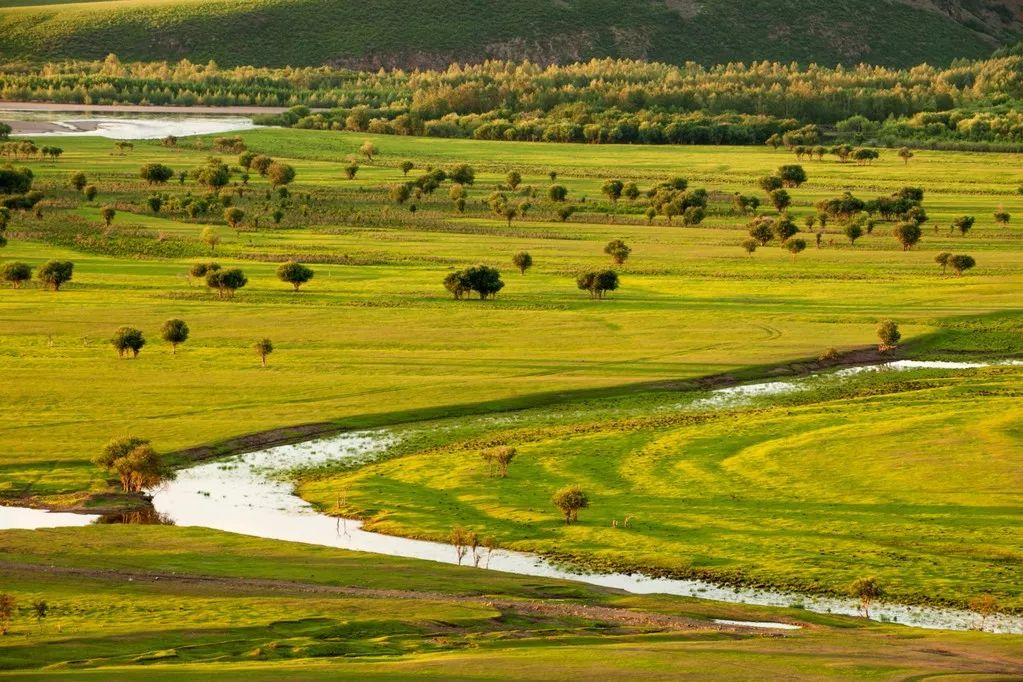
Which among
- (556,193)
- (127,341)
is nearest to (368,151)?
(556,193)

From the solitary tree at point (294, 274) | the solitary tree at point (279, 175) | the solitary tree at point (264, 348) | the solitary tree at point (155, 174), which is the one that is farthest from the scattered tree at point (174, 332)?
the solitary tree at point (155, 174)

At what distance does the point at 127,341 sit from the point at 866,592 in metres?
40.4

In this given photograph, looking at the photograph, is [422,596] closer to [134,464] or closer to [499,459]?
[499,459]

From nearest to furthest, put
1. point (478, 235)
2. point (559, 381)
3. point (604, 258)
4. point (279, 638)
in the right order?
point (279, 638) < point (559, 381) < point (604, 258) < point (478, 235)

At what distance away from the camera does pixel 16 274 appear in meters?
91.6

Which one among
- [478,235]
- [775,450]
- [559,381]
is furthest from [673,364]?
[478,235]

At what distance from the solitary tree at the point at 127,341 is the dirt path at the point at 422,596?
1133 inches

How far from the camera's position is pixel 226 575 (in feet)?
139

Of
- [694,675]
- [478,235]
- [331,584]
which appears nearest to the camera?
[694,675]

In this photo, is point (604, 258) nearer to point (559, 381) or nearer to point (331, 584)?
point (559, 381)

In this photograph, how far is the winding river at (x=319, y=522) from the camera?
4122 cm

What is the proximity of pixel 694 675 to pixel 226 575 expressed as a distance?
14647mm

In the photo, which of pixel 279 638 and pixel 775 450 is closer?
pixel 279 638

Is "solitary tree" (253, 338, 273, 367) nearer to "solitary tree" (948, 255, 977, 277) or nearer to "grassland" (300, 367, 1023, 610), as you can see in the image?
"grassland" (300, 367, 1023, 610)
